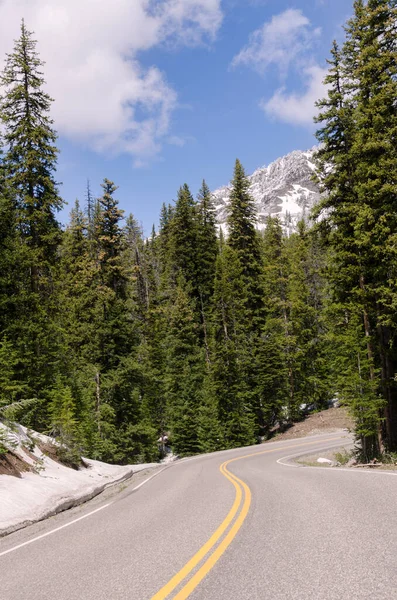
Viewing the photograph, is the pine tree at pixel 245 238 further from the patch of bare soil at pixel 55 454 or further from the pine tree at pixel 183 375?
the patch of bare soil at pixel 55 454

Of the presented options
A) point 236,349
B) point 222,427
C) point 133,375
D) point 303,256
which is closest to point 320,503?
point 133,375

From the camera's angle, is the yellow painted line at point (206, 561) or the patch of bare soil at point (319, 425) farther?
the patch of bare soil at point (319, 425)

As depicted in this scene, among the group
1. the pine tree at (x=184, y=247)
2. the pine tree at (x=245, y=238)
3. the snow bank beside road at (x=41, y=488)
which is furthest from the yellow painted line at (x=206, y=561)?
the pine tree at (x=184, y=247)

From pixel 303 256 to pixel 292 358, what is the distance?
18366mm

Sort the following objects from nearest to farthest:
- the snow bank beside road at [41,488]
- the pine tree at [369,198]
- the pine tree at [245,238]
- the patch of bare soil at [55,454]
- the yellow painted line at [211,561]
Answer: the yellow painted line at [211,561]
the snow bank beside road at [41,488]
the patch of bare soil at [55,454]
the pine tree at [369,198]
the pine tree at [245,238]

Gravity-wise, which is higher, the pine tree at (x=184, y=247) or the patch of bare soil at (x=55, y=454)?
the pine tree at (x=184, y=247)

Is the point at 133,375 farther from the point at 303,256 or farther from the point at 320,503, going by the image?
the point at 303,256

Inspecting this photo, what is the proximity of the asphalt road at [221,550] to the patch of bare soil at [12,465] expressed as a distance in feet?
9.56

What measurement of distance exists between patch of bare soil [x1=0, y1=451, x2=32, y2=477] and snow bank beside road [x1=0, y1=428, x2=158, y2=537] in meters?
0.22

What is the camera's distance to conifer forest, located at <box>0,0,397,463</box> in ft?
59.5

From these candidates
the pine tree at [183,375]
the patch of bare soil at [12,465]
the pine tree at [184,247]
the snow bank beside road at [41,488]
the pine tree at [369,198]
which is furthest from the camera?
the pine tree at [184,247]

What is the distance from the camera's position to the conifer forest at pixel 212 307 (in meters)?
18.1

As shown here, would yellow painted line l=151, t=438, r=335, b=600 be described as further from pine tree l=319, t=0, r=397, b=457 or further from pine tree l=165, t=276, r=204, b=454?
pine tree l=165, t=276, r=204, b=454

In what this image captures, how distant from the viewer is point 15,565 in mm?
5625
